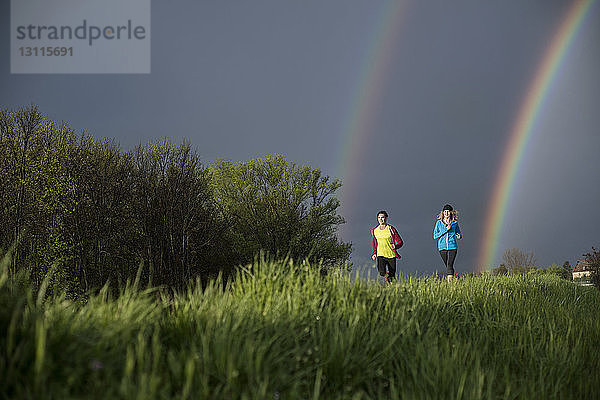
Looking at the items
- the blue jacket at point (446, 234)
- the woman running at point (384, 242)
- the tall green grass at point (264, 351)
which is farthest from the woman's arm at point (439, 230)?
the tall green grass at point (264, 351)

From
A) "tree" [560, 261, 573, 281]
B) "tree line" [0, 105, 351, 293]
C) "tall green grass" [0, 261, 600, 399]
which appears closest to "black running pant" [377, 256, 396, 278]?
"tall green grass" [0, 261, 600, 399]

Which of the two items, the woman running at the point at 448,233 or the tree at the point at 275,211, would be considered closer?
the woman running at the point at 448,233

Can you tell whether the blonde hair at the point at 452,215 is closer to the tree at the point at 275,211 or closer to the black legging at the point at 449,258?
the black legging at the point at 449,258

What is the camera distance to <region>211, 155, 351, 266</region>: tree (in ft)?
98.5

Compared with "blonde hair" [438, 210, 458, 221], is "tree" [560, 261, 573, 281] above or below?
below

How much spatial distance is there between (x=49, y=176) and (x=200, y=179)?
21.3 feet

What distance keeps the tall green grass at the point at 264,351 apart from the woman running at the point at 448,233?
7054 mm

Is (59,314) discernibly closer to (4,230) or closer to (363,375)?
(363,375)

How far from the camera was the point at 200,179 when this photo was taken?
24.2 m

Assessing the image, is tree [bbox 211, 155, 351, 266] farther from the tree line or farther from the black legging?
the black legging

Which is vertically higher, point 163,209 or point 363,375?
point 163,209

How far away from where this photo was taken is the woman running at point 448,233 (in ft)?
45.7

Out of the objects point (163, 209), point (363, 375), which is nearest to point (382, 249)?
point (363, 375)

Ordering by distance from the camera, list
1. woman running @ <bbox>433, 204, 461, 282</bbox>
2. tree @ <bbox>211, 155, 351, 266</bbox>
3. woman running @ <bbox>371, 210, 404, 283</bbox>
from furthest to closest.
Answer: tree @ <bbox>211, 155, 351, 266</bbox> < woman running @ <bbox>433, 204, 461, 282</bbox> < woman running @ <bbox>371, 210, 404, 283</bbox>
